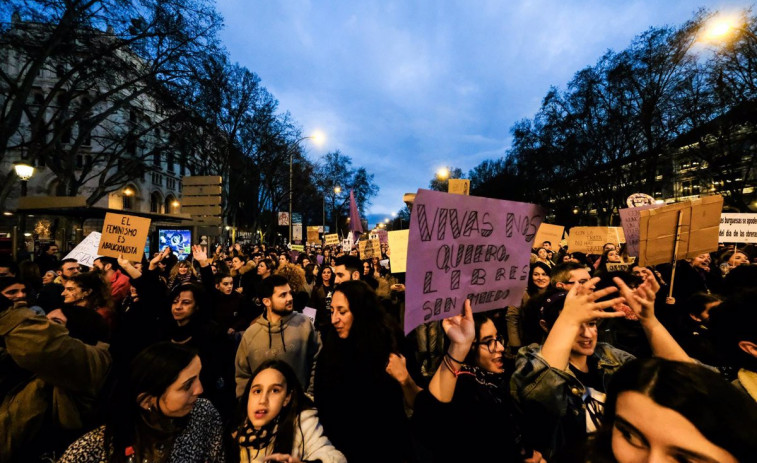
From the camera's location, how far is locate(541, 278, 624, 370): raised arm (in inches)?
65.9

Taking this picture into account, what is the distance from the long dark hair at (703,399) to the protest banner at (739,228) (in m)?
8.58

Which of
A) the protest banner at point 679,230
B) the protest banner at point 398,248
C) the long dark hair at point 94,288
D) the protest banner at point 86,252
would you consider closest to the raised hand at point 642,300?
the protest banner at point 679,230

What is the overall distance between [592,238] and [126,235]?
10.7 metres

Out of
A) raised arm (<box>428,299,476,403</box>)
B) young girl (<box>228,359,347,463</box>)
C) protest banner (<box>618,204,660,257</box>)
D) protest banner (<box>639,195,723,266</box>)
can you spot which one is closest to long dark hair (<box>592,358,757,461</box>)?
raised arm (<box>428,299,476,403</box>)

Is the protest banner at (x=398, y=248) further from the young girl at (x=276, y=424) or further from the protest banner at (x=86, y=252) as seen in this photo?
the protest banner at (x=86, y=252)

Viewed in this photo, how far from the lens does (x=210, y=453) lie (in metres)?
1.91

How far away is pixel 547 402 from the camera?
1667mm

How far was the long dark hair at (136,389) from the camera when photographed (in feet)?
5.61

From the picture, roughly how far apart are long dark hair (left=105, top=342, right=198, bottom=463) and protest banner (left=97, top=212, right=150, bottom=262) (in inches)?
177

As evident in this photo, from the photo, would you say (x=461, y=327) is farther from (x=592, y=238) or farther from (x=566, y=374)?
(x=592, y=238)

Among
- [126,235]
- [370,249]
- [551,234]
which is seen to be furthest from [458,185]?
[551,234]

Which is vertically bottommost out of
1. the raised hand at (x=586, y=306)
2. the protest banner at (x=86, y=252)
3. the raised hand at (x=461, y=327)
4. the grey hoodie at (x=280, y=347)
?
the grey hoodie at (x=280, y=347)

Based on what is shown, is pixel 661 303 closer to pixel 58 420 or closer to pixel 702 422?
pixel 702 422

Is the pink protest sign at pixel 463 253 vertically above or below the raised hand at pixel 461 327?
above
